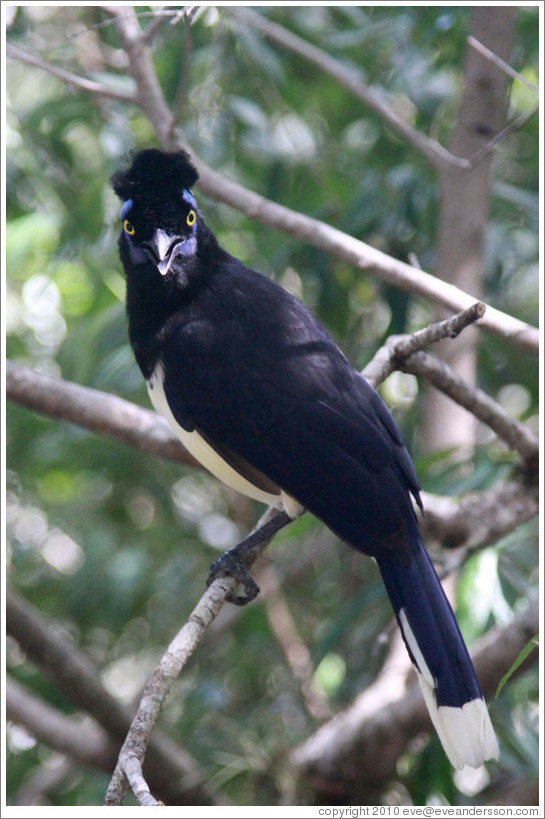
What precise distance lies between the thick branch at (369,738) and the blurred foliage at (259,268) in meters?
0.10

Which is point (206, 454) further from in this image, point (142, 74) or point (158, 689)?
point (142, 74)

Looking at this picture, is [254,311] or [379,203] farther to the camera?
[379,203]

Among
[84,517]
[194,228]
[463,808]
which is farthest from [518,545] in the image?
[84,517]

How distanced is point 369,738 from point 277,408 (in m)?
1.50

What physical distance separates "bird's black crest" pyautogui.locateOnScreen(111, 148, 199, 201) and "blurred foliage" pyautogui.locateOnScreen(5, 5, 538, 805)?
69 centimetres

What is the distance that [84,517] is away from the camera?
4438 millimetres

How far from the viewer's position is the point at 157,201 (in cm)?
296

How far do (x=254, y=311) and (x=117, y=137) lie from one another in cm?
138

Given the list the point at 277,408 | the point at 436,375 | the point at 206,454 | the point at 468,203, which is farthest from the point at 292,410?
the point at 468,203

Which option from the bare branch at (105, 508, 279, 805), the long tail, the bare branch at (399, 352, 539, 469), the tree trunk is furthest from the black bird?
the tree trunk

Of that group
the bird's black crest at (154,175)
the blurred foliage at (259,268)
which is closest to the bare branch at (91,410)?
the blurred foliage at (259,268)

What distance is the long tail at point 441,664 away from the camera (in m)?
2.59

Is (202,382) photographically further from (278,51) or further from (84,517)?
(278,51)

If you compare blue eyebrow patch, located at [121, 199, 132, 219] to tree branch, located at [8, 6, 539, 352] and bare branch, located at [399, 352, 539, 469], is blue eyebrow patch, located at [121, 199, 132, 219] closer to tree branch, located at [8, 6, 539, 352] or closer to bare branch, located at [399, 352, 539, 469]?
tree branch, located at [8, 6, 539, 352]
